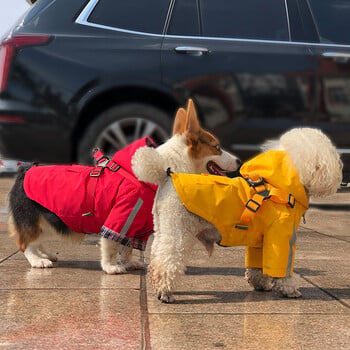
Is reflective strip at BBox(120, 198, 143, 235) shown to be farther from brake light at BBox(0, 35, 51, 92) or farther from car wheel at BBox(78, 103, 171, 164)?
brake light at BBox(0, 35, 51, 92)

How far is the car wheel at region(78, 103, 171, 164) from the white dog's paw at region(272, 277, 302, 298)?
2609mm

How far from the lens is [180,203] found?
401 centimetres

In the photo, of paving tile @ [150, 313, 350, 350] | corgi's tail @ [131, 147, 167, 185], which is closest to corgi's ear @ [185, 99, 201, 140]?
corgi's tail @ [131, 147, 167, 185]

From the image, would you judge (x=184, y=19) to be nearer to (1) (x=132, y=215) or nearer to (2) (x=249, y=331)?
(1) (x=132, y=215)

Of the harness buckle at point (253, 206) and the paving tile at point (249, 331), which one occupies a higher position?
the harness buckle at point (253, 206)

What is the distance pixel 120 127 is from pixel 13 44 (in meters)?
1.30

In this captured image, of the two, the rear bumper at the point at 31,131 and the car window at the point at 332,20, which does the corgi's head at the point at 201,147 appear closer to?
the rear bumper at the point at 31,131

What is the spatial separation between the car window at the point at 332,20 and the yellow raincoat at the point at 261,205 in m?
2.83

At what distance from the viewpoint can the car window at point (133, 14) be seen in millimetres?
6344

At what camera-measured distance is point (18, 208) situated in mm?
5145

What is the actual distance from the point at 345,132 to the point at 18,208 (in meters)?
3.35

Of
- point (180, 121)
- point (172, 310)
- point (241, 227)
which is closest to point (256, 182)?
point (241, 227)

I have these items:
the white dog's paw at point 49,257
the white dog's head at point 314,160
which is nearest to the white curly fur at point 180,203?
the white dog's head at point 314,160

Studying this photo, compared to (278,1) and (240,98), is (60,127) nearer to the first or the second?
(240,98)
